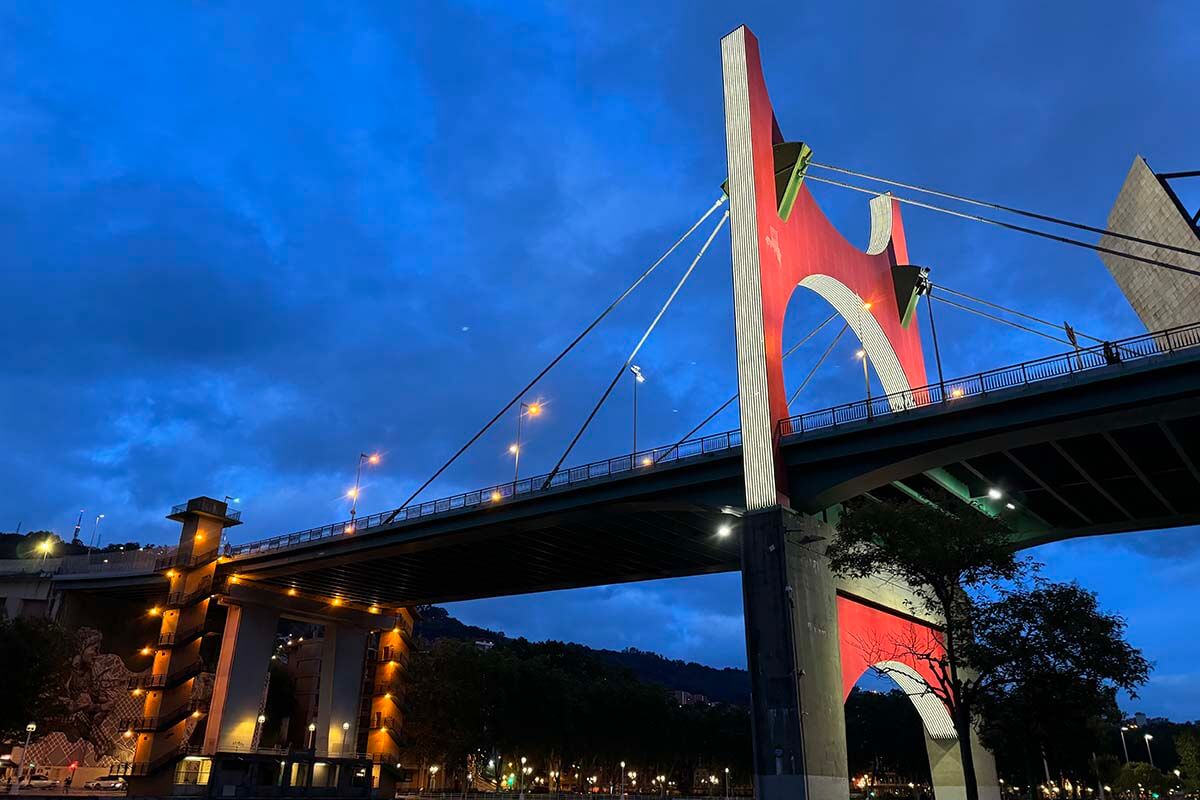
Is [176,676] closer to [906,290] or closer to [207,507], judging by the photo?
[207,507]

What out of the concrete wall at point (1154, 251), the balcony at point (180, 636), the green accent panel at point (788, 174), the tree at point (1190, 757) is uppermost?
the green accent panel at point (788, 174)

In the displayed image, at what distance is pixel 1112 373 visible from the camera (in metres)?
30.2

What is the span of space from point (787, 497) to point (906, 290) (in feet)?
88.4

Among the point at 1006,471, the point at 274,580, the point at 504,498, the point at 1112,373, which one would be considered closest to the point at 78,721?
the point at 274,580

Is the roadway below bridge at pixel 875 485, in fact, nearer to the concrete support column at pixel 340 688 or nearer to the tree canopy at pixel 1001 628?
the tree canopy at pixel 1001 628

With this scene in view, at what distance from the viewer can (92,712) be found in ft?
244

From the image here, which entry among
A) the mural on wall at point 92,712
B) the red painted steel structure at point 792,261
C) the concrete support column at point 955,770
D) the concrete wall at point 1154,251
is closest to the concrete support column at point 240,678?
the mural on wall at point 92,712

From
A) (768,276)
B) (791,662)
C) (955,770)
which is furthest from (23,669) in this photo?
(955,770)

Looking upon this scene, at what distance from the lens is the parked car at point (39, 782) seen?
6265cm

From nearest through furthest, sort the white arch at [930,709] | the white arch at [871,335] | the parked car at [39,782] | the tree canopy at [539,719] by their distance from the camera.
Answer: the white arch at [930,709] < the white arch at [871,335] < the parked car at [39,782] < the tree canopy at [539,719]

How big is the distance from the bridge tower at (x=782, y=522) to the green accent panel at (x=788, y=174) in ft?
0.22

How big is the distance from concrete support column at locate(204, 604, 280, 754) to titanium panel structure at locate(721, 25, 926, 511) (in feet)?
164

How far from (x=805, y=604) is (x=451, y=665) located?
52.3 metres

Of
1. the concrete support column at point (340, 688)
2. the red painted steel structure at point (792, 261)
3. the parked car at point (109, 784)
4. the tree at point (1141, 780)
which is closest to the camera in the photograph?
the red painted steel structure at point (792, 261)
